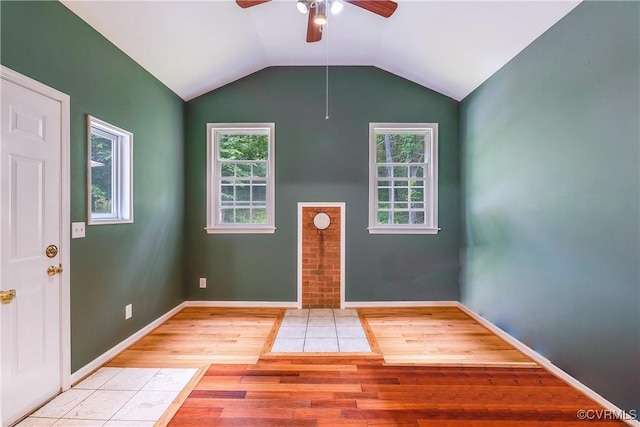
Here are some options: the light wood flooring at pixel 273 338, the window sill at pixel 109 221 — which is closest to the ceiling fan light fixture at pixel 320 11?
the window sill at pixel 109 221

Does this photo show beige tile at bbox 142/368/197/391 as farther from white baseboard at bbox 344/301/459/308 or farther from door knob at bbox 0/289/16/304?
white baseboard at bbox 344/301/459/308

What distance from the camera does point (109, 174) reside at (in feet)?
8.73

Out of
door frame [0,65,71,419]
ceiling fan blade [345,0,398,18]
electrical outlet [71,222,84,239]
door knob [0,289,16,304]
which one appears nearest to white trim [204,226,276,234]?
electrical outlet [71,222,84,239]

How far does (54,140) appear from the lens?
6.47 feet

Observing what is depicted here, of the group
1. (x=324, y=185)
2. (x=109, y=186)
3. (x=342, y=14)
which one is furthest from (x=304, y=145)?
(x=109, y=186)

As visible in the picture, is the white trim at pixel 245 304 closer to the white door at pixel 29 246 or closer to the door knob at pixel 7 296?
the white door at pixel 29 246

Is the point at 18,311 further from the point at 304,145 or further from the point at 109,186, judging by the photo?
the point at 304,145

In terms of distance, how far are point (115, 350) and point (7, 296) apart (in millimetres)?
1154

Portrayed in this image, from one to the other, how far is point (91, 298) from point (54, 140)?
121 centimetres

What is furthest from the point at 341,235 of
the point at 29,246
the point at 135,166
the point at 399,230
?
the point at 29,246

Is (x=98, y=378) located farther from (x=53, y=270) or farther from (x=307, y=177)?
(x=307, y=177)

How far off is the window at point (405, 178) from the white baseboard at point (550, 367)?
51.9 inches

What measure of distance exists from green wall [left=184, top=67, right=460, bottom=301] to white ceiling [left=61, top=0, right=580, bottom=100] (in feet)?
0.72

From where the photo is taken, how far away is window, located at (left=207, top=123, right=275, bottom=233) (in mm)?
3838
